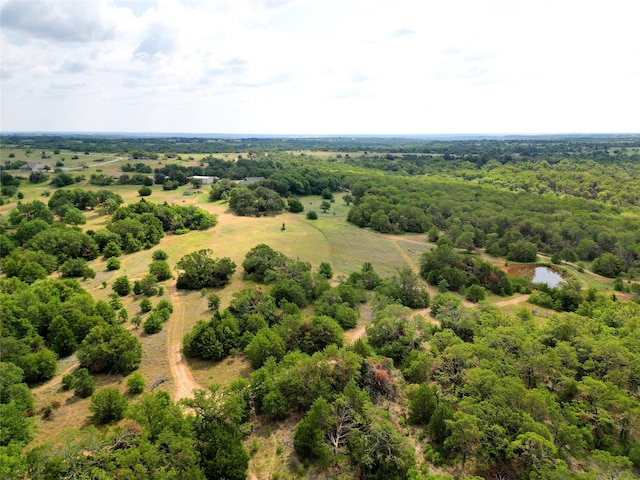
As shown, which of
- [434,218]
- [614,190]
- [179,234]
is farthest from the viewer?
[614,190]

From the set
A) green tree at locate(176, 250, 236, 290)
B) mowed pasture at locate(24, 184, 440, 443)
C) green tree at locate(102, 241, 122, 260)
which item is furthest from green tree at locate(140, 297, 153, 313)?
green tree at locate(102, 241, 122, 260)

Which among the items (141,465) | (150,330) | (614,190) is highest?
(614,190)

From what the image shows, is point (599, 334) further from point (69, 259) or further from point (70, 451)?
point (69, 259)

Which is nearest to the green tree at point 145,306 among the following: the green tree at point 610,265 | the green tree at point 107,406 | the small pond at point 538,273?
the green tree at point 107,406

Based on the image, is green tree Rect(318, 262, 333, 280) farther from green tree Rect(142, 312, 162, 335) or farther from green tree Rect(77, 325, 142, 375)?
green tree Rect(77, 325, 142, 375)

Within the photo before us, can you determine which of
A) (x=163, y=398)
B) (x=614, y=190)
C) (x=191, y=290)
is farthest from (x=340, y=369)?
(x=614, y=190)

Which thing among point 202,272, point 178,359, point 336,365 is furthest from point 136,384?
point 202,272
